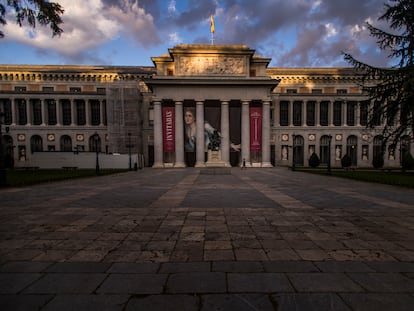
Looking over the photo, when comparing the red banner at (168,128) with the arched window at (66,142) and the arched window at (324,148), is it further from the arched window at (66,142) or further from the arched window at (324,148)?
the arched window at (324,148)

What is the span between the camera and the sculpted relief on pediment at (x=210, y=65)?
37250mm

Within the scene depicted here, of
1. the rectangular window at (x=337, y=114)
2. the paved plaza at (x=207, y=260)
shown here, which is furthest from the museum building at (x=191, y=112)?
the paved plaza at (x=207, y=260)

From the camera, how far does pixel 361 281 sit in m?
2.89

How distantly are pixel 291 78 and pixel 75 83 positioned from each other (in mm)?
49213

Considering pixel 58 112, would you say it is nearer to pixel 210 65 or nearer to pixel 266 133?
pixel 210 65

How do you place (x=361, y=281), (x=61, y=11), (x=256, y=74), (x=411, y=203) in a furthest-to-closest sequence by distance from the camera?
(x=256, y=74) < (x=61, y=11) < (x=411, y=203) < (x=361, y=281)

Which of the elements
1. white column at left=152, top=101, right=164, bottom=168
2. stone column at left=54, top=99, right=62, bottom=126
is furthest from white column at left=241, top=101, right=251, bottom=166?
stone column at left=54, top=99, right=62, bottom=126

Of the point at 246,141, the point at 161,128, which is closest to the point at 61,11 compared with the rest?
the point at 161,128

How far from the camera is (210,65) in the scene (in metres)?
37.4

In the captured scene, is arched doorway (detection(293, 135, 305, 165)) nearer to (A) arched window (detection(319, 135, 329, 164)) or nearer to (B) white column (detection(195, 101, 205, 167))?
(A) arched window (detection(319, 135, 329, 164))

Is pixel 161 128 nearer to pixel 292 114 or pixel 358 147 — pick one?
pixel 292 114

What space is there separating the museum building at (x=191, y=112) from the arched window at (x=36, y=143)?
17cm

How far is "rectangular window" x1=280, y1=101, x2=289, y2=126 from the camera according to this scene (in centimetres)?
4709

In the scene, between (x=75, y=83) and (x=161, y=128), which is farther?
(x=75, y=83)
